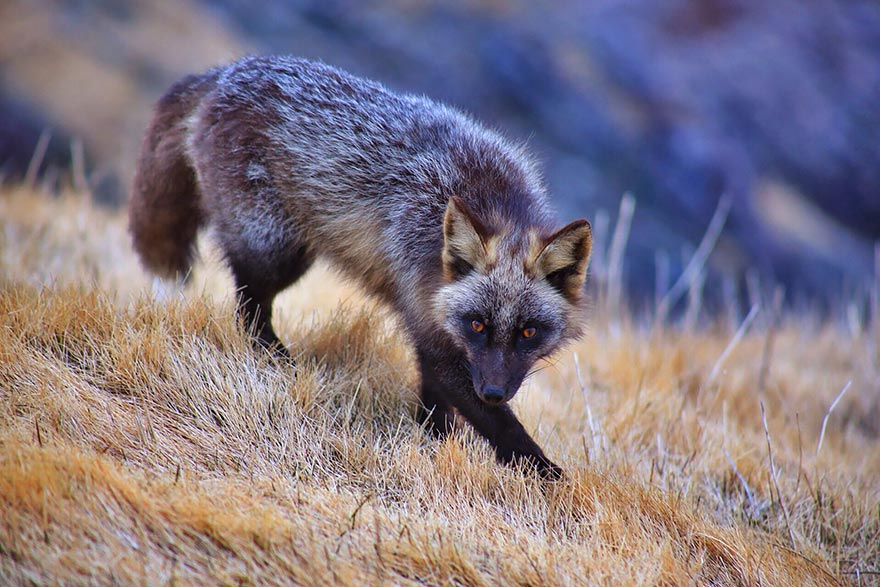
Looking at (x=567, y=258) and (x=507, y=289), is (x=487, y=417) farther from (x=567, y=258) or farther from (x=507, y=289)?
(x=567, y=258)

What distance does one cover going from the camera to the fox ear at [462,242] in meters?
3.52

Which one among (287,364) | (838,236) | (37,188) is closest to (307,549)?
(287,364)

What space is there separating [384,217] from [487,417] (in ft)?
4.23

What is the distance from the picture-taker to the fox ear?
11.6 ft

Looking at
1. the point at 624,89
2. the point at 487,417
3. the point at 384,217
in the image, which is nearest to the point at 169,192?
the point at 384,217

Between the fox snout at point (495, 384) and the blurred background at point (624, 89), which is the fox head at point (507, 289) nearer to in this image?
the fox snout at point (495, 384)

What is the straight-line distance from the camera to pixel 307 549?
2613 millimetres

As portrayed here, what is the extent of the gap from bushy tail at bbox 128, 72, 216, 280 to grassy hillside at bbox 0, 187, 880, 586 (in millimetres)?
339

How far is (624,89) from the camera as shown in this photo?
48.0 feet

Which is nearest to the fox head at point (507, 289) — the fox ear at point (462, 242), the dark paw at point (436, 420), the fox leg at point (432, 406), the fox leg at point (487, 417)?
the fox ear at point (462, 242)

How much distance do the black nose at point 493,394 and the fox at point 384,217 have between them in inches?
0.7

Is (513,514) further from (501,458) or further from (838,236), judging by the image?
(838,236)

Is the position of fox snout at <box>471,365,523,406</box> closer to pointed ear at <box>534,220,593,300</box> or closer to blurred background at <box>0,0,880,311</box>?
pointed ear at <box>534,220,593,300</box>

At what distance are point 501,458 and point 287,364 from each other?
4.09 feet
